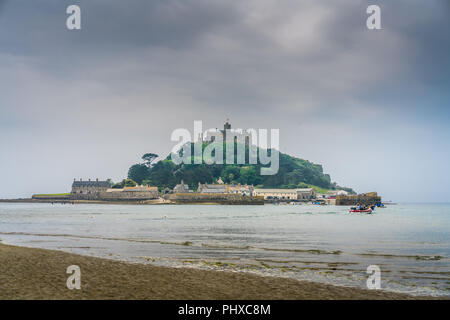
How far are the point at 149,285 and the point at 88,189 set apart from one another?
6580 inches

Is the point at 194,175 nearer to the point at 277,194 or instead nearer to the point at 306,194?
the point at 277,194

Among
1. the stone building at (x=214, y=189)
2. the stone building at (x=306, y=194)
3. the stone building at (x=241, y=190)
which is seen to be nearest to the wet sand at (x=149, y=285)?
the stone building at (x=214, y=189)

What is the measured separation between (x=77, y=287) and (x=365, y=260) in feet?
44.2

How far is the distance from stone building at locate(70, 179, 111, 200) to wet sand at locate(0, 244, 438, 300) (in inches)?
6236

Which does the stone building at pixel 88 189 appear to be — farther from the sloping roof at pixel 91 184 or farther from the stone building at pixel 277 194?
the stone building at pixel 277 194

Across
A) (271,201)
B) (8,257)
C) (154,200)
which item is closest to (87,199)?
(154,200)

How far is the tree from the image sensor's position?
7175 inches

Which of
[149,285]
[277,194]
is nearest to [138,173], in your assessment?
[277,194]

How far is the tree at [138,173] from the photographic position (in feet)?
598

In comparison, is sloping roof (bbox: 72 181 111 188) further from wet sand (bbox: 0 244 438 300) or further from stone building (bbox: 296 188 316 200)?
wet sand (bbox: 0 244 438 300)

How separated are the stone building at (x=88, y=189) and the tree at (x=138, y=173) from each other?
54.2ft

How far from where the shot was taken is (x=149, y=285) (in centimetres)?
1197
